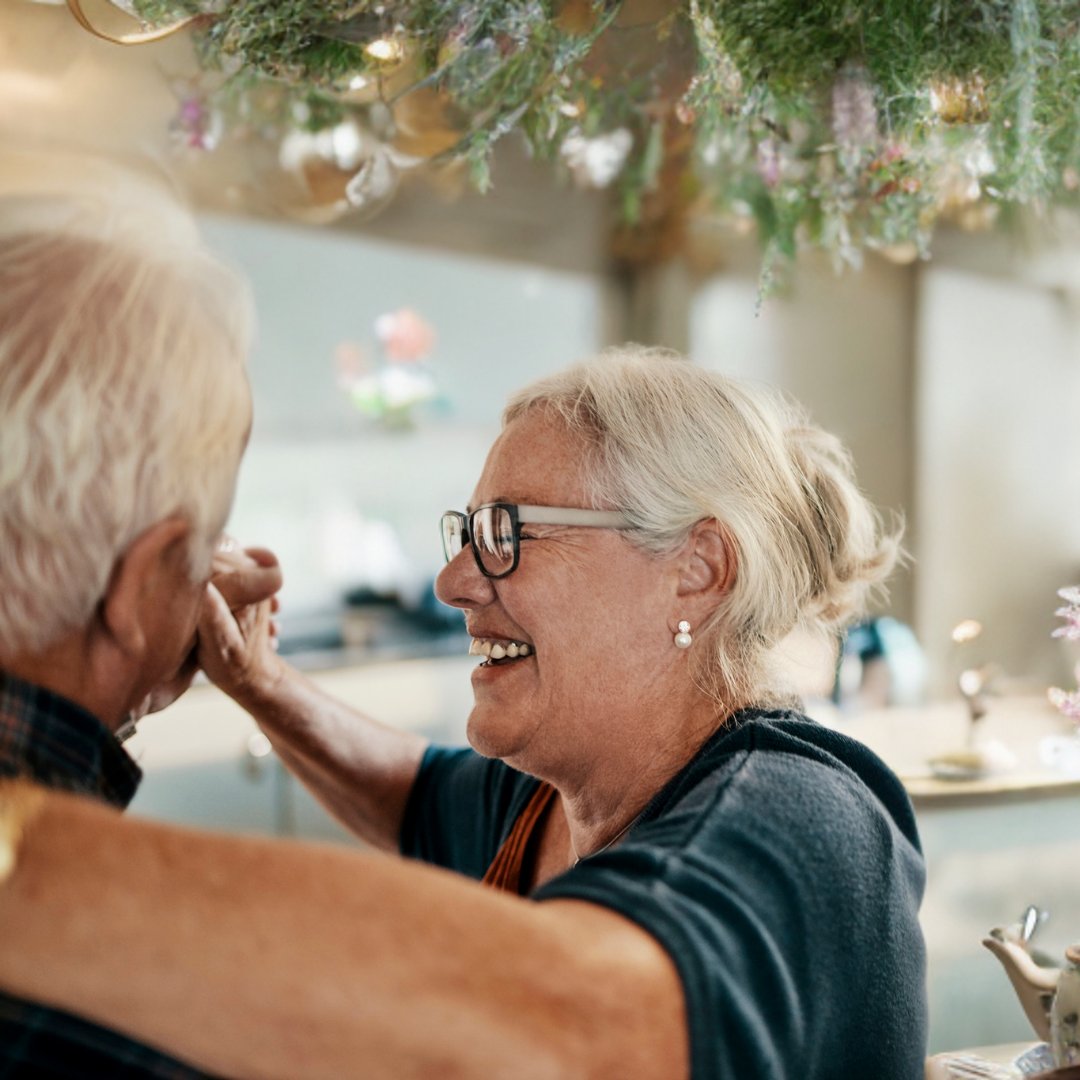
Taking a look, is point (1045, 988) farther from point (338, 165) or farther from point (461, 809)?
point (338, 165)

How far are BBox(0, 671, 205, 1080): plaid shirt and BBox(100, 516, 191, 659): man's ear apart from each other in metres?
0.06

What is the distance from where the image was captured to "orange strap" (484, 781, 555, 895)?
154 cm

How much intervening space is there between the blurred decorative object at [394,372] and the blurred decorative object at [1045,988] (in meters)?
4.01

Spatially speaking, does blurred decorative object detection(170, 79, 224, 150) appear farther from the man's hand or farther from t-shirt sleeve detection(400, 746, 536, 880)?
t-shirt sleeve detection(400, 746, 536, 880)

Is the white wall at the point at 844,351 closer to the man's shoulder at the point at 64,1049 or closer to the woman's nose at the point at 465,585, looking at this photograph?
the woman's nose at the point at 465,585

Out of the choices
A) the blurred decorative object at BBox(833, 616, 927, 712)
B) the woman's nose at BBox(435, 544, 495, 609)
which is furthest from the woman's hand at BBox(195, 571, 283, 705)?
the blurred decorative object at BBox(833, 616, 927, 712)

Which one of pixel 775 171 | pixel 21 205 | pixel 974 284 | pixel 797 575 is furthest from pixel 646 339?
pixel 21 205

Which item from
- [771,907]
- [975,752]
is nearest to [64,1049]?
[771,907]

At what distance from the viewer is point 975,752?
235 centimetres

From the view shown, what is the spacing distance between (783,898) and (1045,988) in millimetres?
479


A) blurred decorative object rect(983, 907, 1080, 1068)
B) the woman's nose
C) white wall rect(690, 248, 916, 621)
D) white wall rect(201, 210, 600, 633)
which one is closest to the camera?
blurred decorative object rect(983, 907, 1080, 1068)

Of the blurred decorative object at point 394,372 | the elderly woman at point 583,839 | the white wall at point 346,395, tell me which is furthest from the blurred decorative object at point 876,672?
the elderly woman at point 583,839

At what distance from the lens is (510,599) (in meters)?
1.41

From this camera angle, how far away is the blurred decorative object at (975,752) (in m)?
2.27
